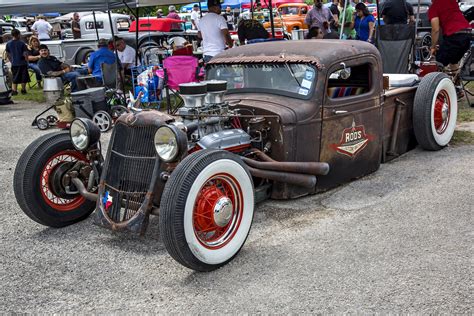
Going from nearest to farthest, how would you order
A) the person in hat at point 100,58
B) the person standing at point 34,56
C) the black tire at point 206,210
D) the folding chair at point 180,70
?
the black tire at point 206,210, the folding chair at point 180,70, the person in hat at point 100,58, the person standing at point 34,56

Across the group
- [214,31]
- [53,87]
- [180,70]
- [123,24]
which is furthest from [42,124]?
[123,24]

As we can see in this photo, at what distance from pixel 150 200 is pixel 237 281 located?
77 cm

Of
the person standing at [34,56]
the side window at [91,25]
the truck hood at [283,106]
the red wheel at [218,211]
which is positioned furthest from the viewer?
the side window at [91,25]

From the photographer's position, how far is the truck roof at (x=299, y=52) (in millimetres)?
4406

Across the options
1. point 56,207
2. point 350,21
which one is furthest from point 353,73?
point 350,21

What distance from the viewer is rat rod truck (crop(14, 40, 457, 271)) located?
10.9 feet

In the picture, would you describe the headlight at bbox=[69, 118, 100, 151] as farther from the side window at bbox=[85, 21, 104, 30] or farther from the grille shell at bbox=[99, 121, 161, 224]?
the side window at bbox=[85, 21, 104, 30]

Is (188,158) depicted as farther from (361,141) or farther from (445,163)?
(445,163)

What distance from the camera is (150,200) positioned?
346 centimetres

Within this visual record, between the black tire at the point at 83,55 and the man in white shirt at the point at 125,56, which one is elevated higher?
the man in white shirt at the point at 125,56

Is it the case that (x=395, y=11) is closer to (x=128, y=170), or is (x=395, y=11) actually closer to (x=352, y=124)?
(x=352, y=124)

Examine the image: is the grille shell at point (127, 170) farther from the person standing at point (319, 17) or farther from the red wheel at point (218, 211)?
the person standing at point (319, 17)

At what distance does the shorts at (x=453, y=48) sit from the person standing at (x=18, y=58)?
A: 385 inches

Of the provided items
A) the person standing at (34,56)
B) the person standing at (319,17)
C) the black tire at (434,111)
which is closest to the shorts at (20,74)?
the person standing at (34,56)
